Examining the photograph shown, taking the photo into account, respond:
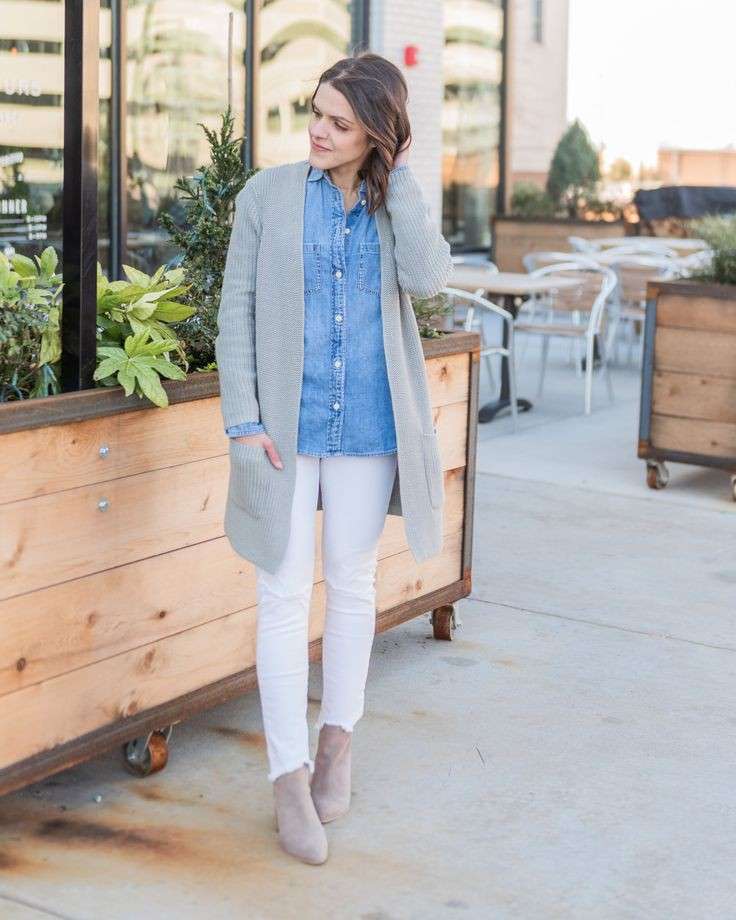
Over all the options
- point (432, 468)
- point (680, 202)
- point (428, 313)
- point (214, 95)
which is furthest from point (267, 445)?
point (680, 202)

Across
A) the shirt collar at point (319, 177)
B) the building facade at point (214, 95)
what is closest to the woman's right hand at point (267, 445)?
the shirt collar at point (319, 177)

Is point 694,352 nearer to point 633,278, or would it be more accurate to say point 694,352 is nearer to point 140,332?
point 633,278

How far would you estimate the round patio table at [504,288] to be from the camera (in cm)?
830

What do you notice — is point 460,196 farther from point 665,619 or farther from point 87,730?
point 87,730

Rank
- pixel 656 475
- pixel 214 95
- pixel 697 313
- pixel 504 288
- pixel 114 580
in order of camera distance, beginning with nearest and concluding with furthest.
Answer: pixel 114 580
pixel 697 313
pixel 656 475
pixel 504 288
pixel 214 95

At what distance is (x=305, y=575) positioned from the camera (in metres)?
3.12

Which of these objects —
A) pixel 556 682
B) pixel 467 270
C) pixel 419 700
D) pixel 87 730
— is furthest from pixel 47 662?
pixel 467 270

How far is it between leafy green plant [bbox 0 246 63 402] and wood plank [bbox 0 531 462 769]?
654 millimetres

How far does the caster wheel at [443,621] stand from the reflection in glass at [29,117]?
15.5 ft

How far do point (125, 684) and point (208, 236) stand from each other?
1.14 meters

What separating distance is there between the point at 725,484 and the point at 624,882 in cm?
430

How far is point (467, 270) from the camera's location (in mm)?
9266

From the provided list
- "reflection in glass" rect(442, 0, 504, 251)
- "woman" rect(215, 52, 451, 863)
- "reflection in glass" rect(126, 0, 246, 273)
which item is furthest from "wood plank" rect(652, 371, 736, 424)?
"reflection in glass" rect(442, 0, 504, 251)

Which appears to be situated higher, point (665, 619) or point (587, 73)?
point (587, 73)
